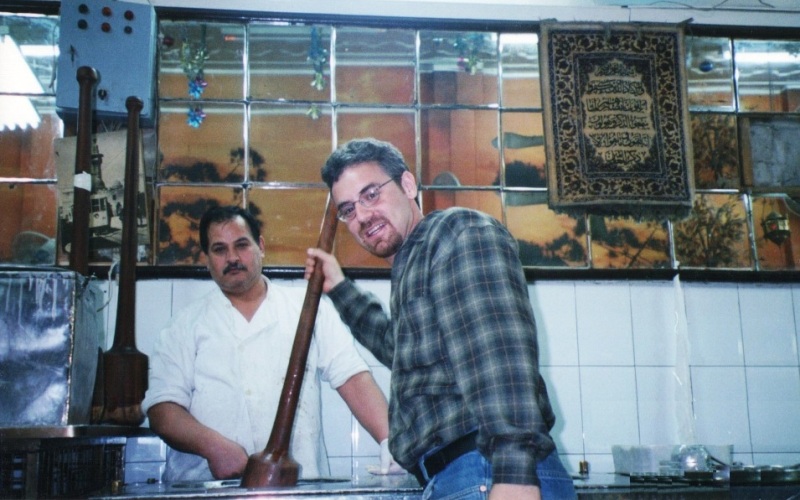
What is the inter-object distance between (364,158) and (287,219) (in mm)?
7603

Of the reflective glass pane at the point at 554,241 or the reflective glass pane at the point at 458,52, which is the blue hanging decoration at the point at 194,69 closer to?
the reflective glass pane at the point at 458,52

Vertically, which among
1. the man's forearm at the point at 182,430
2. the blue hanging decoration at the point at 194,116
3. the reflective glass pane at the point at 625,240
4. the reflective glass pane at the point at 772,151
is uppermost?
the blue hanging decoration at the point at 194,116

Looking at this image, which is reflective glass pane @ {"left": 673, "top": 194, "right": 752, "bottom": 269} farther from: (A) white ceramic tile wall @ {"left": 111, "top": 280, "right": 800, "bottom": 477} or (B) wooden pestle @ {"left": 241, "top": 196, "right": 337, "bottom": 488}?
(B) wooden pestle @ {"left": 241, "top": 196, "right": 337, "bottom": 488}

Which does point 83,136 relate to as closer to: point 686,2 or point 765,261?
point 686,2

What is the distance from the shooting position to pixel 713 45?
3768 mm

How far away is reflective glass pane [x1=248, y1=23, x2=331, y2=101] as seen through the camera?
11.7 ft

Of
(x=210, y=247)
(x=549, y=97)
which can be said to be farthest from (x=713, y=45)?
(x=210, y=247)

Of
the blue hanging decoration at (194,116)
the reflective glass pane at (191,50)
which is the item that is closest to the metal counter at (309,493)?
the blue hanging decoration at (194,116)

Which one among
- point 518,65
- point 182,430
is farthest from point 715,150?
point 182,430

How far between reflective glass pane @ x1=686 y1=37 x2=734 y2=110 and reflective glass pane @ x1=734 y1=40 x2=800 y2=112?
6cm

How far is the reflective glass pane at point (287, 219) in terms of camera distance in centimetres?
694

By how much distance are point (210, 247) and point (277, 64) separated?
1.62 m

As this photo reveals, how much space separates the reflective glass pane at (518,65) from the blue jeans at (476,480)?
8.26ft

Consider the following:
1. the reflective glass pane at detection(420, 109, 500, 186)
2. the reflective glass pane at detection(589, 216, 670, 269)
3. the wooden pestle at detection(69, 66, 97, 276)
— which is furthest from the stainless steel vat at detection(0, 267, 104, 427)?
the reflective glass pane at detection(589, 216, 670, 269)
